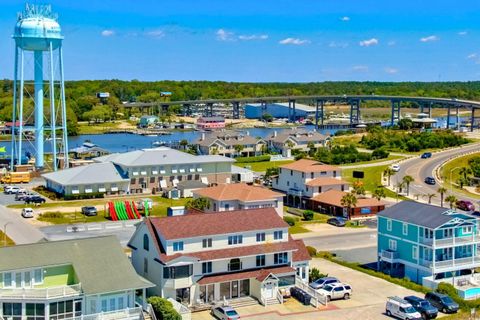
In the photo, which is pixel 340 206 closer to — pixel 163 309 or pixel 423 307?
pixel 423 307

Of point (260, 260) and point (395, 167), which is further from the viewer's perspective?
point (395, 167)

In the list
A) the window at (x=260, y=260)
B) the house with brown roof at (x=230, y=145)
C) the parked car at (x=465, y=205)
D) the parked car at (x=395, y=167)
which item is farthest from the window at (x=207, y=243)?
the house with brown roof at (x=230, y=145)

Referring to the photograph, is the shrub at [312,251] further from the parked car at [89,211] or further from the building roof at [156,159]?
the building roof at [156,159]

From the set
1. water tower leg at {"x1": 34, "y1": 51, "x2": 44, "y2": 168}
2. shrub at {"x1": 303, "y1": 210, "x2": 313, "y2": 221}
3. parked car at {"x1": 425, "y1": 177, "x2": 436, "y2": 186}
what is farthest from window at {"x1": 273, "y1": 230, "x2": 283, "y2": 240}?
water tower leg at {"x1": 34, "y1": 51, "x2": 44, "y2": 168}

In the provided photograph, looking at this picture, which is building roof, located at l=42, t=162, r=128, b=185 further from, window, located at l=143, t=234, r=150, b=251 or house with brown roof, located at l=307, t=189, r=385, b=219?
window, located at l=143, t=234, r=150, b=251

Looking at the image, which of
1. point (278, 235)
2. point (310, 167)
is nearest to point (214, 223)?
point (278, 235)

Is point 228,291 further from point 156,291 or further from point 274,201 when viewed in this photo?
point 274,201
